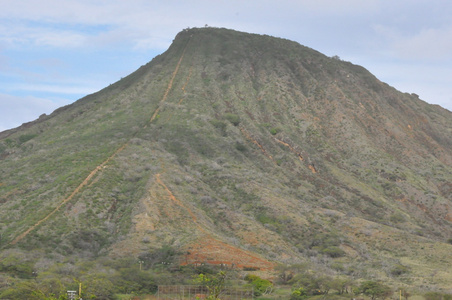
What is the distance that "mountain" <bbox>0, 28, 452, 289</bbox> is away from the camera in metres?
50.6

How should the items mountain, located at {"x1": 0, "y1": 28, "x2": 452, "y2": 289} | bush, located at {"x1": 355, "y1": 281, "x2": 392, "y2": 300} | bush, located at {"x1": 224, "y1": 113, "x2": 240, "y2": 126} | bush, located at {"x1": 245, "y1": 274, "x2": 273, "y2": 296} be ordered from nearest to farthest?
bush, located at {"x1": 355, "y1": 281, "x2": 392, "y2": 300}
bush, located at {"x1": 245, "y1": 274, "x2": 273, "y2": 296}
mountain, located at {"x1": 0, "y1": 28, "x2": 452, "y2": 289}
bush, located at {"x1": 224, "y1": 113, "x2": 240, "y2": 126}

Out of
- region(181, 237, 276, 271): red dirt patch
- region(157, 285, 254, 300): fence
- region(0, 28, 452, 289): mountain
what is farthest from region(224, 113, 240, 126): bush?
region(157, 285, 254, 300): fence

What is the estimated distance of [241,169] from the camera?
7175 cm

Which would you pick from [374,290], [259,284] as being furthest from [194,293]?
[374,290]

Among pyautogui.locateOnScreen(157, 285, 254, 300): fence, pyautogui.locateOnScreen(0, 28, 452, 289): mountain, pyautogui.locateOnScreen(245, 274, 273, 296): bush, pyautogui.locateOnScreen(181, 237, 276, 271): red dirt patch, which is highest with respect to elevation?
pyautogui.locateOnScreen(0, 28, 452, 289): mountain

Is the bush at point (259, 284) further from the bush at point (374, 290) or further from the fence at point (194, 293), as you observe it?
the bush at point (374, 290)

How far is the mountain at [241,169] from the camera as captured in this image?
50.6 meters

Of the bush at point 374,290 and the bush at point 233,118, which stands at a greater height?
the bush at point 233,118

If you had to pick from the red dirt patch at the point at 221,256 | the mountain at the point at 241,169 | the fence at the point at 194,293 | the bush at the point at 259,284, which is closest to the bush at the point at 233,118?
the mountain at the point at 241,169

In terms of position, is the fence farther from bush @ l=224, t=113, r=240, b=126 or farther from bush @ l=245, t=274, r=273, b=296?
bush @ l=224, t=113, r=240, b=126

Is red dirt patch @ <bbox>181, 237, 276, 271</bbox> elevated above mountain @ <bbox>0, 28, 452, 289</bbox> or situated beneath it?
situated beneath

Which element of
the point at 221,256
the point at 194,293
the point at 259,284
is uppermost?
the point at 221,256

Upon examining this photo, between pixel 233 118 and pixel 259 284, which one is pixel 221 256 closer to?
pixel 259 284

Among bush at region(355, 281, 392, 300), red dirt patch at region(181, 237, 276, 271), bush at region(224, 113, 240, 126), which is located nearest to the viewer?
bush at region(355, 281, 392, 300)
